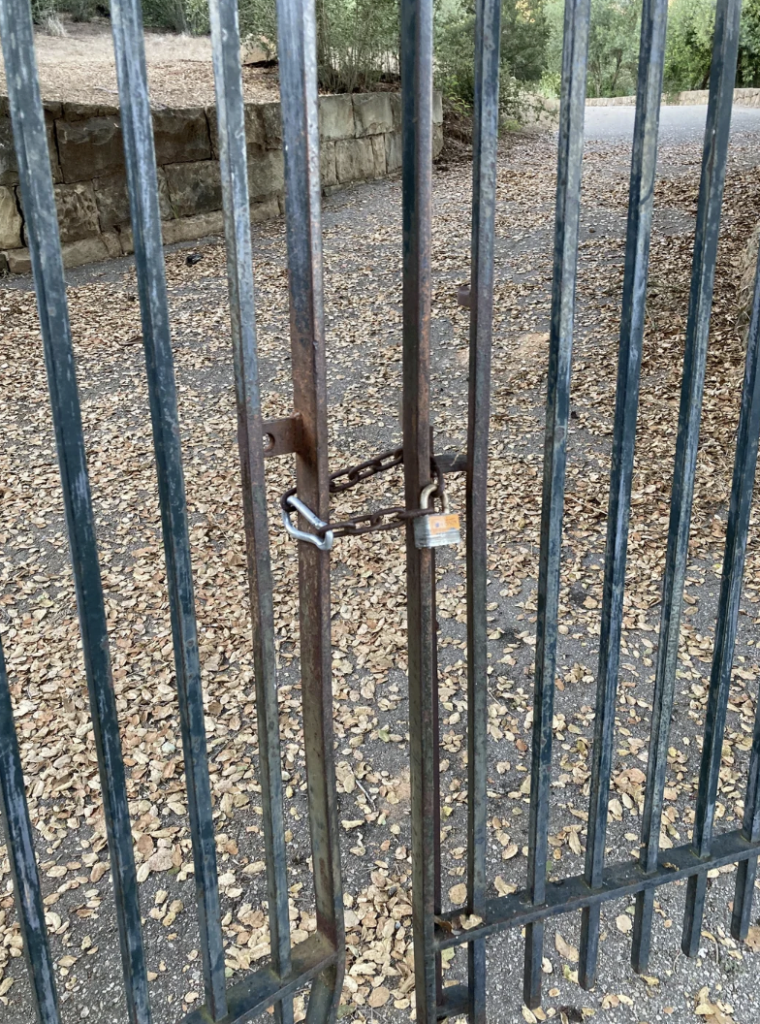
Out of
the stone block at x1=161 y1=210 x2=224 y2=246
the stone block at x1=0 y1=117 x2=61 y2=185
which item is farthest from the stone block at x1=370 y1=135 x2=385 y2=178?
the stone block at x1=0 y1=117 x2=61 y2=185

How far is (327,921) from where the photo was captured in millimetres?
1937

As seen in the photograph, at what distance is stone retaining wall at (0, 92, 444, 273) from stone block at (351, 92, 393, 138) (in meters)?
0.02

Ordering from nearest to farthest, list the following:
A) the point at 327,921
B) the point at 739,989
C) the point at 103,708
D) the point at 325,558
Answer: the point at 103,708, the point at 325,558, the point at 327,921, the point at 739,989

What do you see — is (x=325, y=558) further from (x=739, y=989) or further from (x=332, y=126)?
(x=332, y=126)

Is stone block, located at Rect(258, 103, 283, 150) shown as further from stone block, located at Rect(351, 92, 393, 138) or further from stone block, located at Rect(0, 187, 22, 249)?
stone block, located at Rect(0, 187, 22, 249)

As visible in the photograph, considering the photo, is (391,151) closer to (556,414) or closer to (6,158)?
(6,158)

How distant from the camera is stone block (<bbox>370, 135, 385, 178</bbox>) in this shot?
15430 mm

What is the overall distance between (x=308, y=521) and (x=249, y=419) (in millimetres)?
226

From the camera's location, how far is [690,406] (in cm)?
185

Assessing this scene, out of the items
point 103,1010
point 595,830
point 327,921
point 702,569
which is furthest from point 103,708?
point 702,569

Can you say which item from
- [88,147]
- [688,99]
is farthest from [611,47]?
[88,147]

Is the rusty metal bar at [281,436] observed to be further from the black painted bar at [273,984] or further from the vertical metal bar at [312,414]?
the black painted bar at [273,984]

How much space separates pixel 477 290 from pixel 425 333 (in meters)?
0.12

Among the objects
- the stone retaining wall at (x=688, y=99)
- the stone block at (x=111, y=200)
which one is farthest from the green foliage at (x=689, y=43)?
the stone block at (x=111, y=200)
